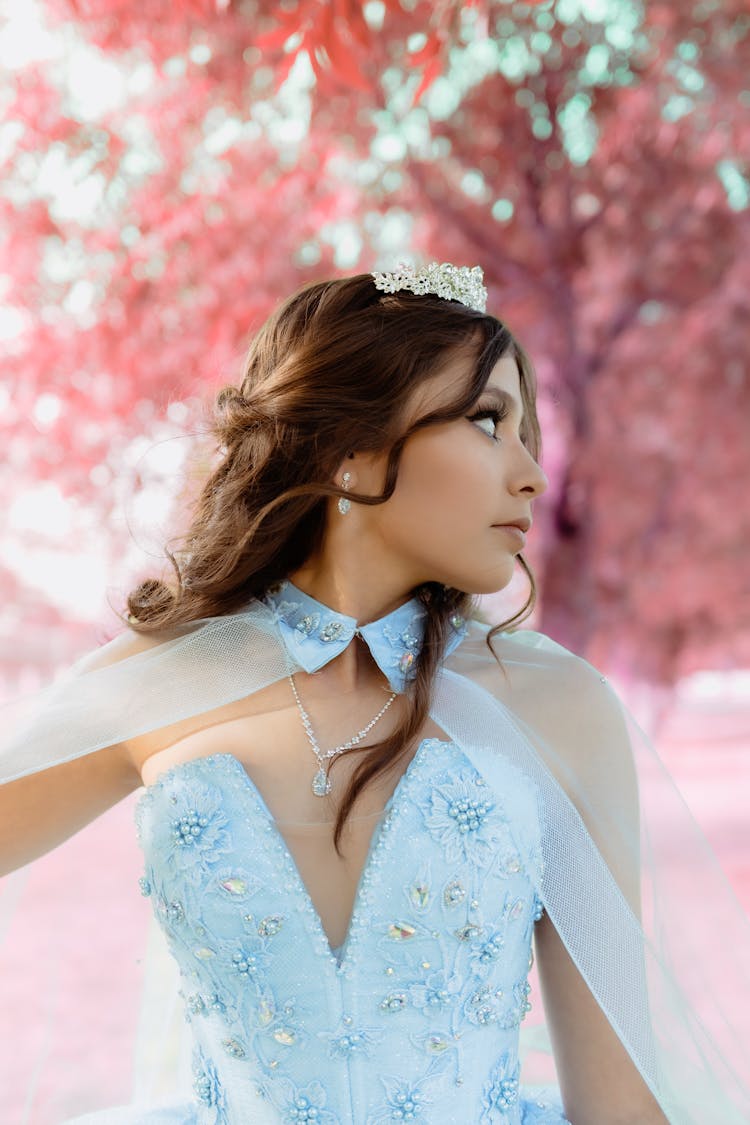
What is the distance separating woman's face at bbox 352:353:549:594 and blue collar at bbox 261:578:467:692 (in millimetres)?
151

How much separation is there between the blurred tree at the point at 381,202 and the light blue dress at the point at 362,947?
112 inches

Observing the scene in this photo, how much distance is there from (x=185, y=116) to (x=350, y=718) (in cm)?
373

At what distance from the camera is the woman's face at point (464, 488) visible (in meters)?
1.92

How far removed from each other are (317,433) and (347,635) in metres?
0.36

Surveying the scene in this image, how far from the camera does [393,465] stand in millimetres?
1959

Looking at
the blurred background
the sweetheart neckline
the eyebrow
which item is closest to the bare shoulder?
the sweetheart neckline

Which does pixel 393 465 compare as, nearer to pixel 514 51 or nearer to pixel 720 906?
pixel 720 906

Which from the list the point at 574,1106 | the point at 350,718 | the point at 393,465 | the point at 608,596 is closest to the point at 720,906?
the point at 574,1106

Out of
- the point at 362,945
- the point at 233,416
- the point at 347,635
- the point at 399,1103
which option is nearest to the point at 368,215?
the point at 233,416

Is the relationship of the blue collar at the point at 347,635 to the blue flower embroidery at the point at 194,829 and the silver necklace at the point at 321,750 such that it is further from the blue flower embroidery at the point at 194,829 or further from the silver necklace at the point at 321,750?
the blue flower embroidery at the point at 194,829

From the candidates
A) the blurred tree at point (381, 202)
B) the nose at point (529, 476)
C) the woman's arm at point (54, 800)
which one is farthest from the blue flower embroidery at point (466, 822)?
the blurred tree at point (381, 202)

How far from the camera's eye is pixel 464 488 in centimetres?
192

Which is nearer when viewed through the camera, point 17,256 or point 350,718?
point 350,718

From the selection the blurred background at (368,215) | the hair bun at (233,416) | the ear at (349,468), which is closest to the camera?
the ear at (349,468)
